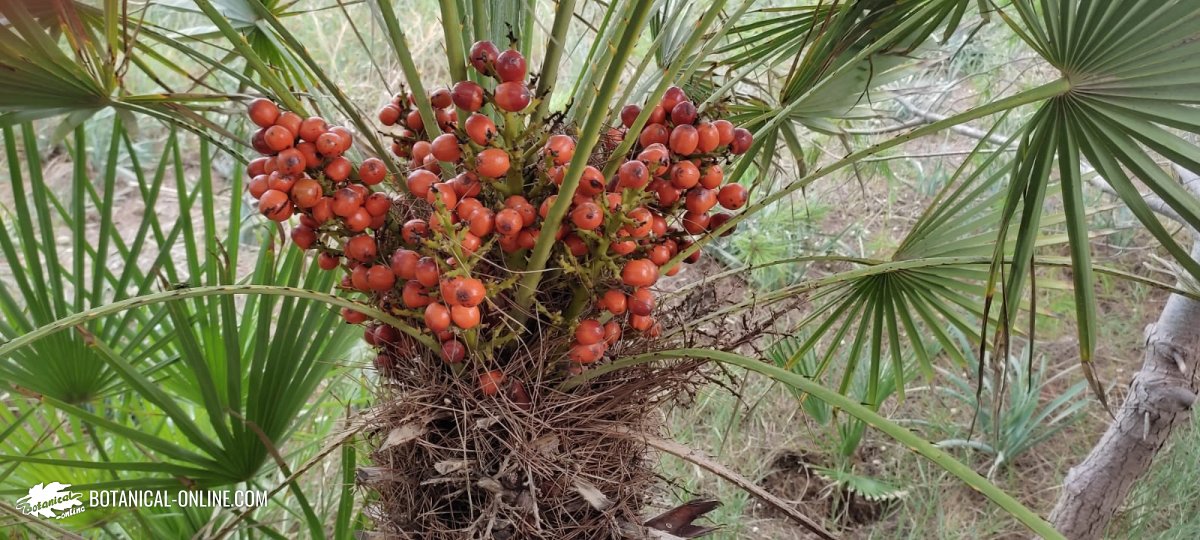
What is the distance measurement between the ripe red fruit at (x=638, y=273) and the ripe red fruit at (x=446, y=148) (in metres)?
0.15

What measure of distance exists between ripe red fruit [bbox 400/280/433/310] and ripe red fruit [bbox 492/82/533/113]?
150 mm

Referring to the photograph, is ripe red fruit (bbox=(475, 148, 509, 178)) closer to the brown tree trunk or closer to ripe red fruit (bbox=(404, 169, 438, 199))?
ripe red fruit (bbox=(404, 169, 438, 199))

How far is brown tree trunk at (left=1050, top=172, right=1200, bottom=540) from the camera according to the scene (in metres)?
1.22

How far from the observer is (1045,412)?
181cm

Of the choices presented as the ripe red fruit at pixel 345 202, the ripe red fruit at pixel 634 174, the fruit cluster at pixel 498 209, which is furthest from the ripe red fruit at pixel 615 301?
the ripe red fruit at pixel 345 202

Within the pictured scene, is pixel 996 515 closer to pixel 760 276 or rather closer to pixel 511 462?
pixel 760 276

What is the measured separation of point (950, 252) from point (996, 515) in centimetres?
108

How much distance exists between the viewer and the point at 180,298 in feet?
1.92

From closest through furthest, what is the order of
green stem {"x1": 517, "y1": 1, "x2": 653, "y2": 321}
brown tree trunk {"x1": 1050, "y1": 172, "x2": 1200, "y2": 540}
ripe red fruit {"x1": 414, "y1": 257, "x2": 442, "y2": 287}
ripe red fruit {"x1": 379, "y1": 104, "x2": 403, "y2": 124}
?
1. green stem {"x1": 517, "y1": 1, "x2": 653, "y2": 321}
2. ripe red fruit {"x1": 414, "y1": 257, "x2": 442, "y2": 287}
3. ripe red fruit {"x1": 379, "y1": 104, "x2": 403, "y2": 124}
4. brown tree trunk {"x1": 1050, "y1": 172, "x2": 1200, "y2": 540}

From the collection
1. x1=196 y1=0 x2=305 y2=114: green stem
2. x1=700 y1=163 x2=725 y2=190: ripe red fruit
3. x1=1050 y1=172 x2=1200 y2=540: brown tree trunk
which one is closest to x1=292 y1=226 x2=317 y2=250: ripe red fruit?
x1=196 y1=0 x2=305 y2=114: green stem

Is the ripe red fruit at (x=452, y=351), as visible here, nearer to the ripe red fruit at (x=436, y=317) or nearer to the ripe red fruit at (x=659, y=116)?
the ripe red fruit at (x=436, y=317)

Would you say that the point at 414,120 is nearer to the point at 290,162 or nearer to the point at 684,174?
the point at 290,162

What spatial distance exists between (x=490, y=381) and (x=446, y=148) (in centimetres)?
19

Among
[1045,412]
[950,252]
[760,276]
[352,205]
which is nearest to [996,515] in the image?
[1045,412]
